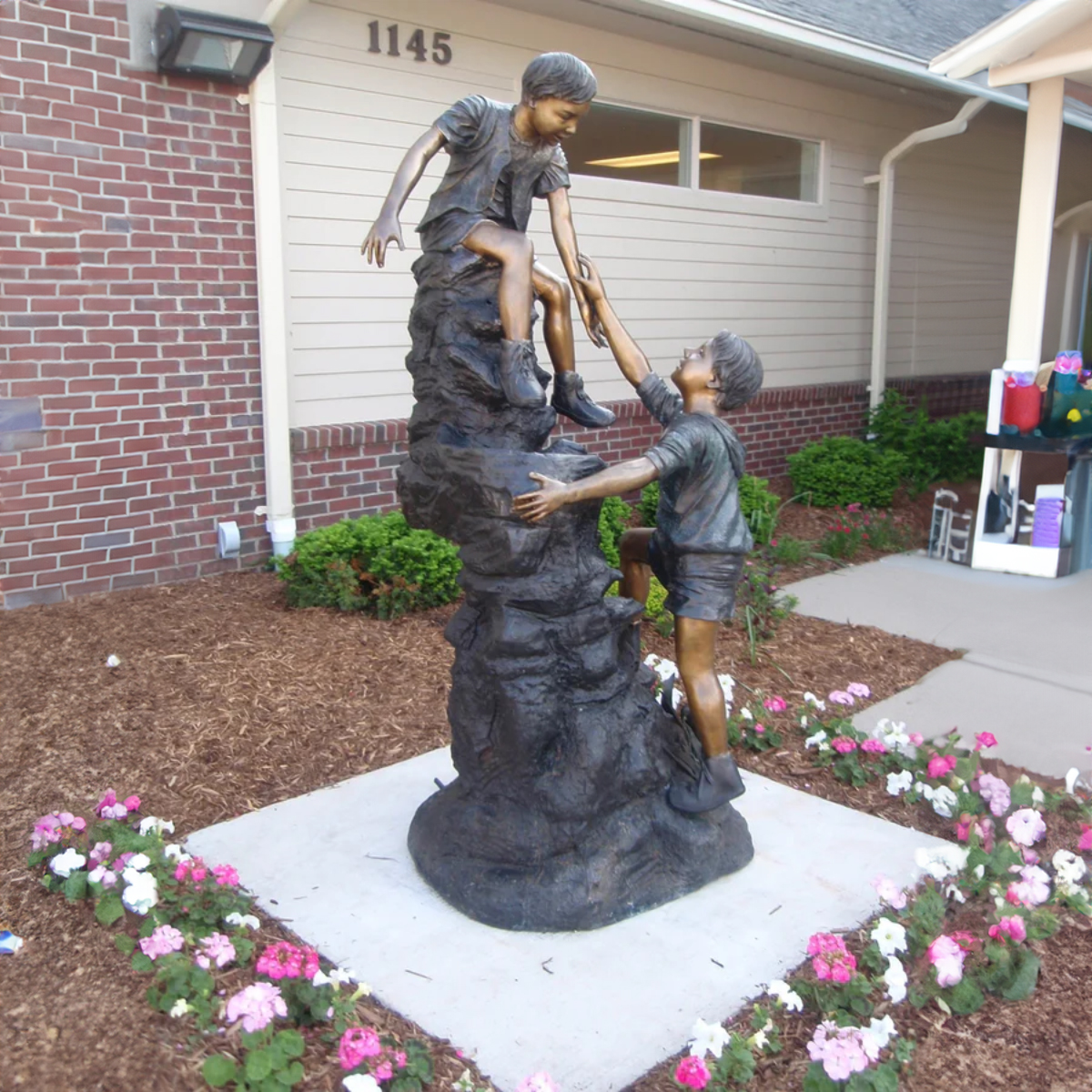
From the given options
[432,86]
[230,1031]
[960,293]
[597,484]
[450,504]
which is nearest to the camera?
[230,1031]

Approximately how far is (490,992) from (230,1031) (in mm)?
651

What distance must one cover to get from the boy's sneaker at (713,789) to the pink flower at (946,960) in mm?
750

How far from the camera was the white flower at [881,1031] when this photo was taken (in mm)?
2505

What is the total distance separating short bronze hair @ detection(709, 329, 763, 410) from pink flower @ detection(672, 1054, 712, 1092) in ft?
6.06

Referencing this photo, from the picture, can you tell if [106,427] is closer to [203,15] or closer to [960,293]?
[203,15]

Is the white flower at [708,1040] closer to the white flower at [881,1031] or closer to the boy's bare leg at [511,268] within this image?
the white flower at [881,1031]

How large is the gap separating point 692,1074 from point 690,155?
8.08m

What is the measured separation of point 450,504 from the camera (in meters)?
3.25

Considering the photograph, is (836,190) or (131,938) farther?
(836,190)

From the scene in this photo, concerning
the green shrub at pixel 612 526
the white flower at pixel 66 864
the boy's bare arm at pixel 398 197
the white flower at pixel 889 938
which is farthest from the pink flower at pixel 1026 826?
the green shrub at pixel 612 526

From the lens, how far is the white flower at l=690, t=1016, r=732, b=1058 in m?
2.47

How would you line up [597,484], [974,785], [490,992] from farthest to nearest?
[974,785], [597,484], [490,992]

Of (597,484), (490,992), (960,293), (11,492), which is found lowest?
(490,992)

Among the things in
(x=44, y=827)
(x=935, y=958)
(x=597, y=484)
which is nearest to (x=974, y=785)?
(x=935, y=958)
